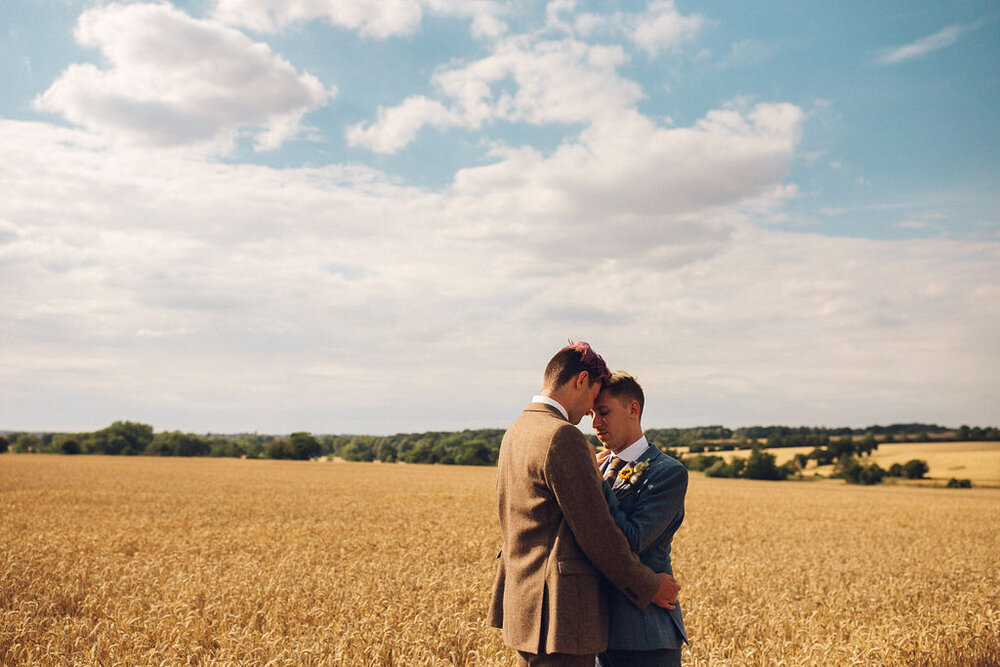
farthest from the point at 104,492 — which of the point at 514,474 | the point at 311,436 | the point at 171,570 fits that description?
the point at 311,436

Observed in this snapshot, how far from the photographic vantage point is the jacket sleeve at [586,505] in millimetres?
3209

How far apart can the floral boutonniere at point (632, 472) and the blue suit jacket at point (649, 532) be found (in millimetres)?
29

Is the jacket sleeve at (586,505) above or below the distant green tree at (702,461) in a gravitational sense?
above

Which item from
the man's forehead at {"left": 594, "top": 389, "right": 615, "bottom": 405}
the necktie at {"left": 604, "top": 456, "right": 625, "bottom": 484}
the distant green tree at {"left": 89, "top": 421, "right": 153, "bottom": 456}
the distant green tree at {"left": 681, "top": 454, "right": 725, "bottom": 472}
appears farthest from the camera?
the distant green tree at {"left": 89, "top": 421, "right": 153, "bottom": 456}

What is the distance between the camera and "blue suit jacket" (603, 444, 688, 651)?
3432 millimetres

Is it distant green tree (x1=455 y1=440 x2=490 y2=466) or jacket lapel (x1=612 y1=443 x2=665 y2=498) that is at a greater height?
jacket lapel (x1=612 y1=443 x2=665 y2=498)

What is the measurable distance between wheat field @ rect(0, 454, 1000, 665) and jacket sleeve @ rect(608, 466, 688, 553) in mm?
3746

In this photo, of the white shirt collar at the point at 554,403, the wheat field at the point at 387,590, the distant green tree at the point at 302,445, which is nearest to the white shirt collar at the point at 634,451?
the white shirt collar at the point at 554,403

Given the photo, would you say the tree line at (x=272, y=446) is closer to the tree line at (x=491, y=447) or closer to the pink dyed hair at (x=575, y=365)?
the tree line at (x=491, y=447)

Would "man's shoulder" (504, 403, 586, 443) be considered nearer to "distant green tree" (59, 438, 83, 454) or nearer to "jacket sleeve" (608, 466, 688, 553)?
"jacket sleeve" (608, 466, 688, 553)

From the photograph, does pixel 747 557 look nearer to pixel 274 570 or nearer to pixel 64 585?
pixel 274 570

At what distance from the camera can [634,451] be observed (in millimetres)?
3838

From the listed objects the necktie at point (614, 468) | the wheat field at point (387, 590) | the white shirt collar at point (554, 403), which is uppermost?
the white shirt collar at point (554, 403)

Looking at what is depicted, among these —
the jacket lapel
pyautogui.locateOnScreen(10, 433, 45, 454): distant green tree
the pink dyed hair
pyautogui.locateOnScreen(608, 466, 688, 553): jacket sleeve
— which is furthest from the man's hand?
pyautogui.locateOnScreen(10, 433, 45, 454): distant green tree
